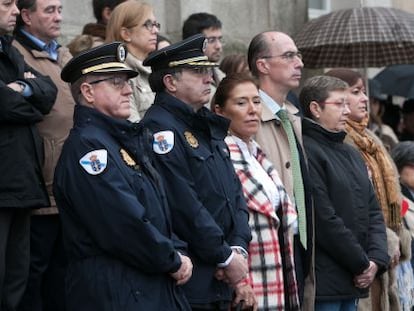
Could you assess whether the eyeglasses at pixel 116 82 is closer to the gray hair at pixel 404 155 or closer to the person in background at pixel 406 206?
the person in background at pixel 406 206

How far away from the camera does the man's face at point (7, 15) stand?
265 inches

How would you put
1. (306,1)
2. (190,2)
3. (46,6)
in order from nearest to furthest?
(46,6) → (190,2) → (306,1)

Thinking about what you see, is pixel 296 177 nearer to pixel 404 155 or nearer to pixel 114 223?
pixel 114 223

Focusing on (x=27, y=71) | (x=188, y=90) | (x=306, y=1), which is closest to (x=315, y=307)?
(x=188, y=90)

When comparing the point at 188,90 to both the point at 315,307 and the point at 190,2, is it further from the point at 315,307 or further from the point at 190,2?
→ the point at 190,2

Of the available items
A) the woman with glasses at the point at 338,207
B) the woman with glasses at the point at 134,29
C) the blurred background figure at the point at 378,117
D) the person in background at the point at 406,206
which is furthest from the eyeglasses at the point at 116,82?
the blurred background figure at the point at 378,117

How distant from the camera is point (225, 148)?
6.94 metres

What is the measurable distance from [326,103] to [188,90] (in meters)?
1.67

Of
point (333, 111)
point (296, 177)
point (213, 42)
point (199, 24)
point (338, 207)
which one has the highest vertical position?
point (199, 24)

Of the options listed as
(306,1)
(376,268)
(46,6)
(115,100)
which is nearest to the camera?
(115,100)

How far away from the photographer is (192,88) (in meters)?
6.84

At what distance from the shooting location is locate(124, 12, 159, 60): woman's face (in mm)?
7930

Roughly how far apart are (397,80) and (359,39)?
Result: 2.92 meters

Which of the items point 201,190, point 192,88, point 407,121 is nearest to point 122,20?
point 192,88
